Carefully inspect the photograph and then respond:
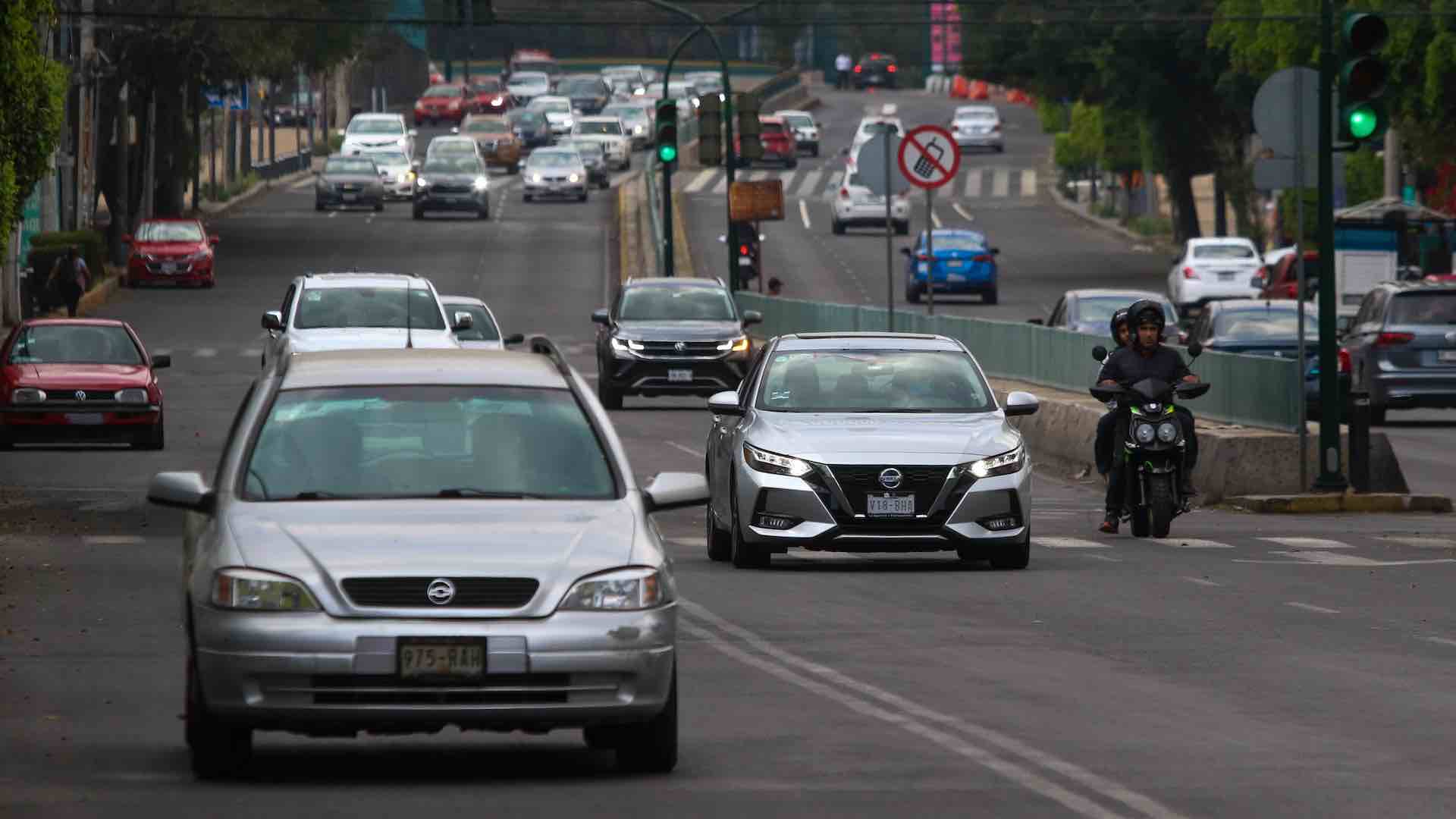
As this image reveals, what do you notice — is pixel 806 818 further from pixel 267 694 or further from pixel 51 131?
pixel 51 131

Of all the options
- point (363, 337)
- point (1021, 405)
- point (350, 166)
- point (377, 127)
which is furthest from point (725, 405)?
point (377, 127)

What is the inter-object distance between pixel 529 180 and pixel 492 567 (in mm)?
81356

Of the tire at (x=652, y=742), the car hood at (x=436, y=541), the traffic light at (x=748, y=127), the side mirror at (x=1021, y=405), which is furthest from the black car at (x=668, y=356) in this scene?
the car hood at (x=436, y=541)

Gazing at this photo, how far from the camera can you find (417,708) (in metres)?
9.80

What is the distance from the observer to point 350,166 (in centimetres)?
8756

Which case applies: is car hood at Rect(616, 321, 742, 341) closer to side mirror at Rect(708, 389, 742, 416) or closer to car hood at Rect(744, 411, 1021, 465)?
side mirror at Rect(708, 389, 742, 416)

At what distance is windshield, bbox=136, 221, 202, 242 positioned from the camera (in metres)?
65.3

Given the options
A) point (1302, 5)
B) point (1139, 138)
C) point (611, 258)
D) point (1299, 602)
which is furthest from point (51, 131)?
point (1139, 138)

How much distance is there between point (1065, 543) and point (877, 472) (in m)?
3.56

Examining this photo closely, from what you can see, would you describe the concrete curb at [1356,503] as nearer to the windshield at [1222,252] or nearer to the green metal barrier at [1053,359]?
the green metal barrier at [1053,359]

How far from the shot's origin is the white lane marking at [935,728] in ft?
32.6

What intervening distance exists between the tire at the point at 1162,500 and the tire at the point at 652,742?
11.4 m

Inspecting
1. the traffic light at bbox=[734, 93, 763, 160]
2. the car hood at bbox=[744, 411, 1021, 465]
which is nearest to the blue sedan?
the traffic light at bbox=[734, 93, 763, 160]

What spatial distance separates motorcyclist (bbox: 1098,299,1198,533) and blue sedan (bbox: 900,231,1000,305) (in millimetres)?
39183
